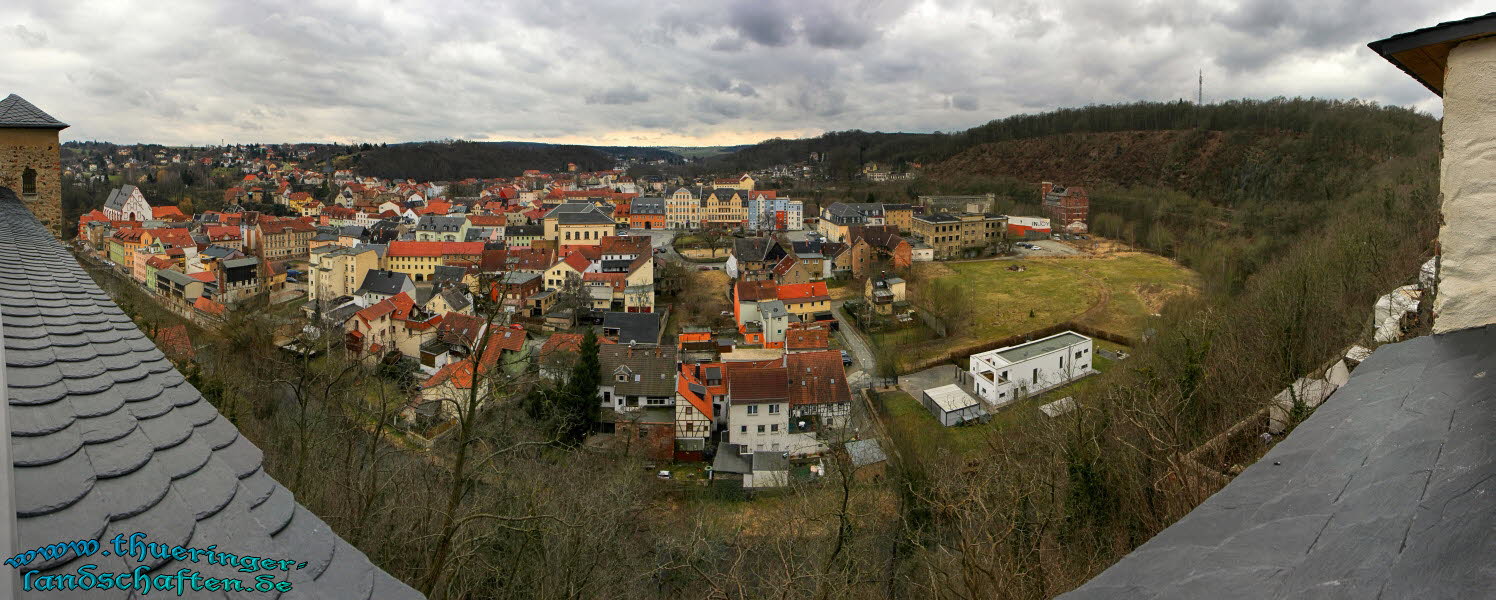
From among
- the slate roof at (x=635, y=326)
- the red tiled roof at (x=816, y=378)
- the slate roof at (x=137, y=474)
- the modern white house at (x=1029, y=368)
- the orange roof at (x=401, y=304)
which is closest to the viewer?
the slate roof at (x=137, y=474)

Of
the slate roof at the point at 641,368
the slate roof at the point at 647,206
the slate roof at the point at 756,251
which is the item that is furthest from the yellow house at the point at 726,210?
the slate roof at the point at 641,368

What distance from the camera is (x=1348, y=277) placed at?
40.1 ft

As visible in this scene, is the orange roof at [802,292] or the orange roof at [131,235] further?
the orange roof at [131,235]

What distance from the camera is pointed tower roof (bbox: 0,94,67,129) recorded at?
8.80m

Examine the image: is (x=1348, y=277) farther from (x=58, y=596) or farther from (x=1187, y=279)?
(x=1187, y=279)

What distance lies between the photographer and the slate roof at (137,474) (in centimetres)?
129

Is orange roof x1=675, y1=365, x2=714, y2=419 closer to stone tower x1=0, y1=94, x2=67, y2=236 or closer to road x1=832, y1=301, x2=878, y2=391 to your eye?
road x1=832, y1=301, x2=878, y2=391

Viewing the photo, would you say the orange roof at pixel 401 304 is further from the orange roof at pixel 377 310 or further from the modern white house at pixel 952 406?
the modern white house at pixel 952 406

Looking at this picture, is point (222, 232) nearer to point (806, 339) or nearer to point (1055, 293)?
point (806, 339)

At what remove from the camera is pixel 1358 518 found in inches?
43.1

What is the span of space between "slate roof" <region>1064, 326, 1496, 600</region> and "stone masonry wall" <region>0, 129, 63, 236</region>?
12.3 m

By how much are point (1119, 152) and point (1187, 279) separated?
44.9m

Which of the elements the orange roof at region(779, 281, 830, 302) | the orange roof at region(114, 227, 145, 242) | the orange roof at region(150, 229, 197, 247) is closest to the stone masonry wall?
the orange roof at region(779, 281, 830, 302)

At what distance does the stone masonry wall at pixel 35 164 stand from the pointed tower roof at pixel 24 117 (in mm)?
151
